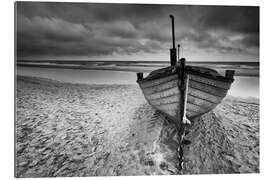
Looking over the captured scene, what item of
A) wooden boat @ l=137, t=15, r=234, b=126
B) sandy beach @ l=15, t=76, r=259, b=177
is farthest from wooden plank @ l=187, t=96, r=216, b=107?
sandy beach @ l=15, t=76, r=259, b=177

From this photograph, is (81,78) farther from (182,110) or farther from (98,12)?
(182,110)

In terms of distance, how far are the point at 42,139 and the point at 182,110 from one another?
1.53m

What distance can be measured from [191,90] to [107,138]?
113cm

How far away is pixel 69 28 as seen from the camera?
85.3 inches

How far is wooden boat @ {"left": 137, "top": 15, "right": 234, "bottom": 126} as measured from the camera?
1.68m

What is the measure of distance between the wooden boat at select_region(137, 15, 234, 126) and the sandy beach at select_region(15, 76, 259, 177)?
43cm

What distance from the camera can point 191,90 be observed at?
5.67ft

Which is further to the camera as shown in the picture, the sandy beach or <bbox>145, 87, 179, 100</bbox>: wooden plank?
the sandy beach

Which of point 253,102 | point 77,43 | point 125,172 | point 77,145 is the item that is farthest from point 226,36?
point 77,145

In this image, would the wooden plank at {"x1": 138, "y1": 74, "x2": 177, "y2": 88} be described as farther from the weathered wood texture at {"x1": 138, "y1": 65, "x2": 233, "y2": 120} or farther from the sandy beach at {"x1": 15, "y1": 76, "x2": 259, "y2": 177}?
the sandy beach at {"x1": 15, "y1": 76, "x2": 259, "y2": 177}

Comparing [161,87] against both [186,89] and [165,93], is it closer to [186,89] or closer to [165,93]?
[165,93]
